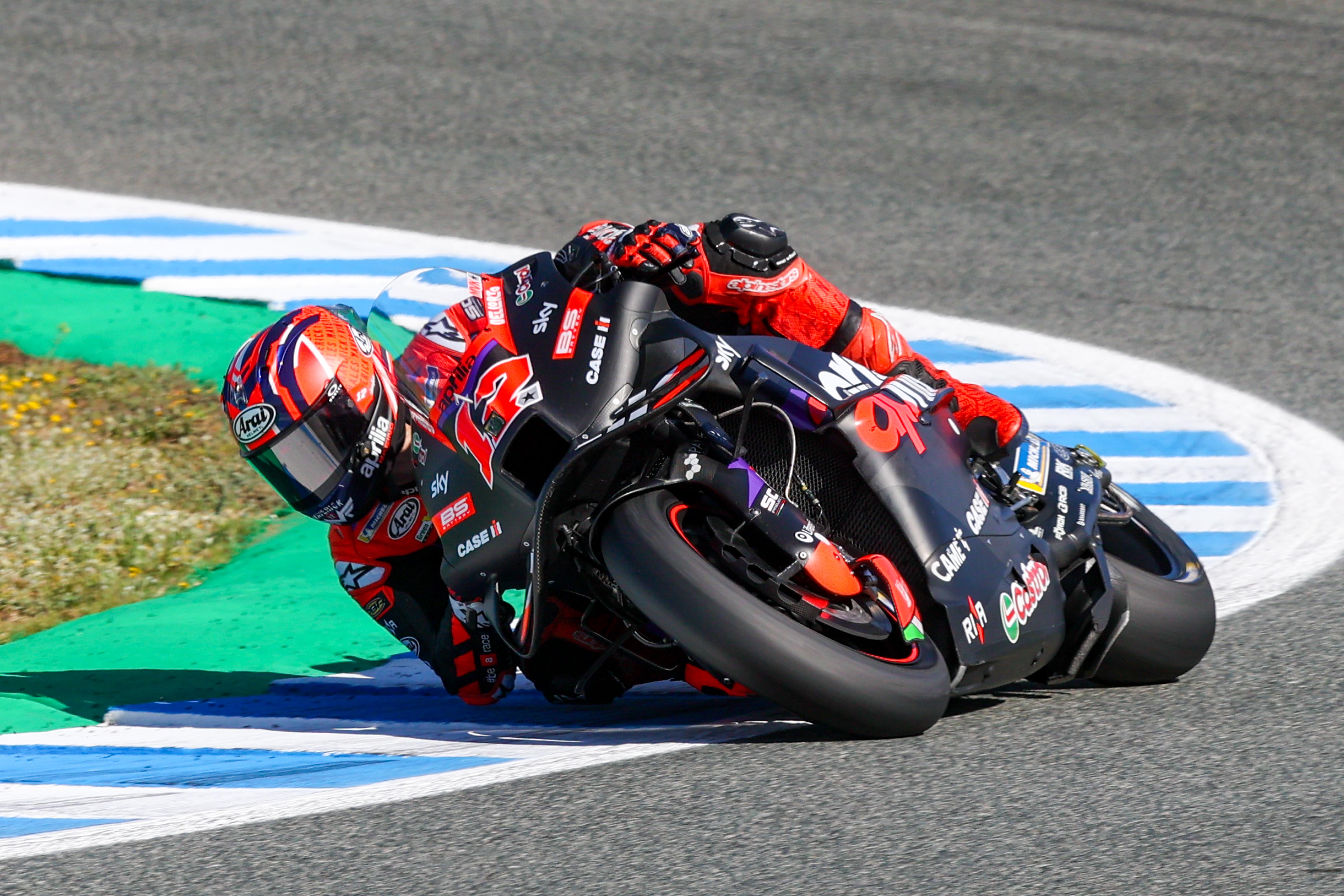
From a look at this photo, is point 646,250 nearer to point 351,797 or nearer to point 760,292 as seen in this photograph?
point 760,292

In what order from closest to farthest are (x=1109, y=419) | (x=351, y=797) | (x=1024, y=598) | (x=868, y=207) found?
1. (x=351, y=797)
2. (x=1024, y=598)
3. (x=1109, y=419)
4. (x=868, y=207)

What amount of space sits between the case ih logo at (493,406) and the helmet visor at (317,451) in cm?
45

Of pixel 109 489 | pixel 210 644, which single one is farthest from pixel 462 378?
pixel 109 489

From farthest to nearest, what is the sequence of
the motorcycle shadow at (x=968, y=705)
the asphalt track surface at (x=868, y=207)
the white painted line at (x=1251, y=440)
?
1. the white painted line at (x=1251, y=440)
2. the motorcycle shadow at (x=968, y=705)
3. the asphalt track surface at (x=868, y=207)

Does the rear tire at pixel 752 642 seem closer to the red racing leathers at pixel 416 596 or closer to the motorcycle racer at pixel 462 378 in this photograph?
the motorcycle racer at pixel 462 378

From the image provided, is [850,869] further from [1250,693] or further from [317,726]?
[317,726]

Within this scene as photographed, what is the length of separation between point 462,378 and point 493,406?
0.19 metres

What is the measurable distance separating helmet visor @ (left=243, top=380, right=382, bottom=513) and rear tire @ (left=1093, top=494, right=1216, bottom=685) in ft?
6.51

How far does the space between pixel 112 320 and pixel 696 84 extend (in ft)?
14.3

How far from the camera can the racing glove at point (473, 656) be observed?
15.0ft

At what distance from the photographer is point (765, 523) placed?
3.70 meters

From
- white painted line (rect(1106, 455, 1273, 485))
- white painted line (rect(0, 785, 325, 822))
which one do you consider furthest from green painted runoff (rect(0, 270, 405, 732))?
white painted line (rect(1106, 455, 1273, 485))

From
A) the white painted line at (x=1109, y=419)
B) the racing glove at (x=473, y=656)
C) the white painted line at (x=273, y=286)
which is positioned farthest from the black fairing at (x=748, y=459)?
the white painted line at (x=273, y=286)

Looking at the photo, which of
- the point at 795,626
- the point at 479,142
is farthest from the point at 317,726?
the point at 479,142
